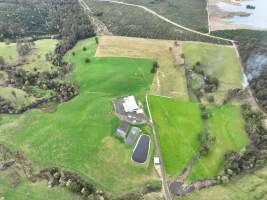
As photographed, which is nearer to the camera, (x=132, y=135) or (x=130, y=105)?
(x=132, y=135)

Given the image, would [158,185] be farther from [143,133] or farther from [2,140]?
[2,140]

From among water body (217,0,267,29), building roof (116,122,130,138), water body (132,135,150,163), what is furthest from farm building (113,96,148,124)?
water body (217,0,267,29)

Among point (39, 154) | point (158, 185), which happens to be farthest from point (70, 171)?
point (158, 185)

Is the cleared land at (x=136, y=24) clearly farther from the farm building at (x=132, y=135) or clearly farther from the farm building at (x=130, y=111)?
the farm building at (x=132, y=135)

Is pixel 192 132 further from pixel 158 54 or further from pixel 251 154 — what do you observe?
pixel 158 54

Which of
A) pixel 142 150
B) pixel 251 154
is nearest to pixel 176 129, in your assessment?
pixel 142 150

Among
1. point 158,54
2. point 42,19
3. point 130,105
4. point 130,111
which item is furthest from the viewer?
point 42,19

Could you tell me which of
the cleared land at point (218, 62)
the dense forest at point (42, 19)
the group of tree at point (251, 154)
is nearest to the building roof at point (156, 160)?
the group of tree at point (251, 154)
